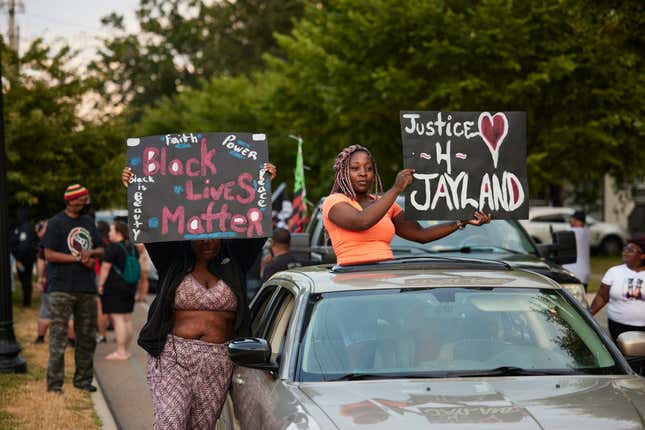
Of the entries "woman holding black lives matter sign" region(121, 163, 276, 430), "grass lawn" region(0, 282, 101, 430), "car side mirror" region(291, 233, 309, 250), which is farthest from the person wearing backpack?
"woman holding black lives matter sign" region(121, 163, 276, 430)

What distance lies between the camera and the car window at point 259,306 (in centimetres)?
676

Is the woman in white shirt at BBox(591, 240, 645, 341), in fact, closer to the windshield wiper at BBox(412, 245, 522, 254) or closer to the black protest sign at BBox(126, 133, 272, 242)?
the windshield wiper at BBox(412, 245, 522, 254)

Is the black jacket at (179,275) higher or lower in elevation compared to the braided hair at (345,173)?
lower

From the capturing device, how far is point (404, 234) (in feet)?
23.9

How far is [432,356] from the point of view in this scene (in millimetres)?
5426

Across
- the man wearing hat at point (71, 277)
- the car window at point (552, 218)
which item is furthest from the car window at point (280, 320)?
the car window at point (552, 218)

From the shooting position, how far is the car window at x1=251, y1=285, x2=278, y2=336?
676 centimetres

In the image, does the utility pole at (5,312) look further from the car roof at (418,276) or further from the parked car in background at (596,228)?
the parked car in background at (596,228)

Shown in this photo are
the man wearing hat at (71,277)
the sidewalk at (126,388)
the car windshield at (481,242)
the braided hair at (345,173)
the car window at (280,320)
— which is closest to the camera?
the car window at (280,320)

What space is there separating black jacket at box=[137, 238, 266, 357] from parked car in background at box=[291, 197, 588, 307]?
414 cm

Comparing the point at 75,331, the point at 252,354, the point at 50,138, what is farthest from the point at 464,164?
the point at 50,138

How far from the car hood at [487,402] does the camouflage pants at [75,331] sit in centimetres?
593

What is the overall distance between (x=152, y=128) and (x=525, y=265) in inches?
1809

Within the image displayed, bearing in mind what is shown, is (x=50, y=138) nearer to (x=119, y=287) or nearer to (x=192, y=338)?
(x=119, y=287)
